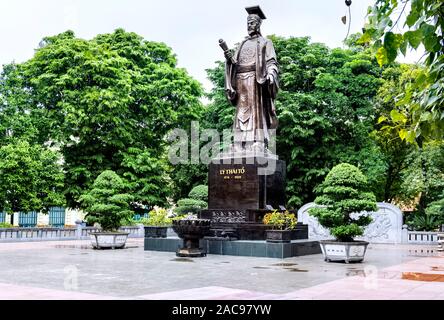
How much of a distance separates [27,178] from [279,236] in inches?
577

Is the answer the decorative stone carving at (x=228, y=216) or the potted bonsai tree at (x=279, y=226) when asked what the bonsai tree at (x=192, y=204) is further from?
the potted bonsai tree at (x=279, y=226)

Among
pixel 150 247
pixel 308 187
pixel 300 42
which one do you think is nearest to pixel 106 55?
pixel 300 42

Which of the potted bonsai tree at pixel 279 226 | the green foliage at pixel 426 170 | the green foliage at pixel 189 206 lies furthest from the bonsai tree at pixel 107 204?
the green foliage at pixel 426 170

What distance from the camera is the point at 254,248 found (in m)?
14.0

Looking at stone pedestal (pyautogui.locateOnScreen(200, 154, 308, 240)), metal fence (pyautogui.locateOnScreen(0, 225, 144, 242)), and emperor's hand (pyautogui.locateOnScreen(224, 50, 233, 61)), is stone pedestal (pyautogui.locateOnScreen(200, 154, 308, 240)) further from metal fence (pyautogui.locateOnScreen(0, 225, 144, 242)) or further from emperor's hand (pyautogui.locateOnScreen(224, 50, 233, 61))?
metal fence (pyautogui.locateOnScreen(0, 225, 144, 242))

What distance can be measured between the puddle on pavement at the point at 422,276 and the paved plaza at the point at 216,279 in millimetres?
18

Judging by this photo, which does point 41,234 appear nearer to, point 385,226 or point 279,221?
point 279,221

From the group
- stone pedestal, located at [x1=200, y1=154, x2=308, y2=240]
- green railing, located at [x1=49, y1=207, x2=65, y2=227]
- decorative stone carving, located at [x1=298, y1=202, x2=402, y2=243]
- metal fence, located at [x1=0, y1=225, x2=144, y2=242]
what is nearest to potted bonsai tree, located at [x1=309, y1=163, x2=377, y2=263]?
stone pedestal, located at [x1=200, y1=154, x2=308, y2=240]

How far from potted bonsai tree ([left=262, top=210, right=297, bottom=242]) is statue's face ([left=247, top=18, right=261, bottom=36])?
620cm

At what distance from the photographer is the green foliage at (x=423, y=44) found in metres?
3.13

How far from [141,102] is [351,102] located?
11.3 metres

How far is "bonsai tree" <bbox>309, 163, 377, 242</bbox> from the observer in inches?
503

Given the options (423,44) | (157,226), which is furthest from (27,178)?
(423,44)

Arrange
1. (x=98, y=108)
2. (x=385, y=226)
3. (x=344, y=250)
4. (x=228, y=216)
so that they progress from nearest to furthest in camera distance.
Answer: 1. (x=344, y=250)
2. (x=228, y=216)
3. (x=385, y=226)
4. (x=98, y=108)
